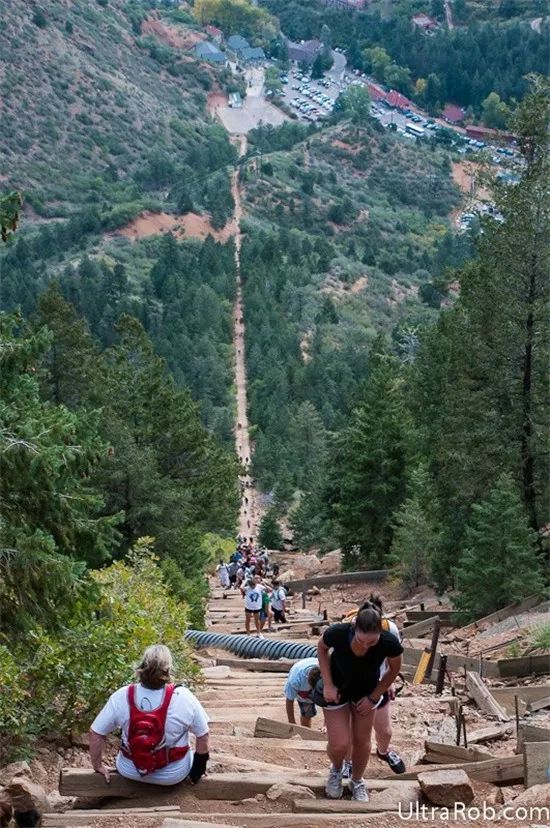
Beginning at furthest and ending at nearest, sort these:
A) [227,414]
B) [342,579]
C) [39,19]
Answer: [39,19]
[227,414]
[342,579]

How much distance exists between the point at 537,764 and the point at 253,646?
10821 millimetres

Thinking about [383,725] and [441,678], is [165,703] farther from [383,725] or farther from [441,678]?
[441,678]

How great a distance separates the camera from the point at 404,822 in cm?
742

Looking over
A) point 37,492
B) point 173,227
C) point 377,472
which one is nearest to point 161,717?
point 37,492

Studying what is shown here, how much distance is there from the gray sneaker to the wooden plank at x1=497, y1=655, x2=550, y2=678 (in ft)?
19.2

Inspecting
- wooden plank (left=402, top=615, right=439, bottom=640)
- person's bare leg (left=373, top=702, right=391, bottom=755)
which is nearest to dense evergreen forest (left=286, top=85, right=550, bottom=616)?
wooden plank (left=402, top=615, right=439, bottom=640)

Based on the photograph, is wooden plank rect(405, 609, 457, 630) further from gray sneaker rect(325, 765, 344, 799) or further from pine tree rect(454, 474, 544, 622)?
gray sneaker rect(325, 765, 344, 799)

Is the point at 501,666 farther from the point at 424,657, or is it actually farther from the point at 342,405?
the point at 342,405

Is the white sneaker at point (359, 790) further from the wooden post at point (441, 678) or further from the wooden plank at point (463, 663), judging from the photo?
the wooden plank at point (463, 663)

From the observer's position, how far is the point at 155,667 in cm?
769

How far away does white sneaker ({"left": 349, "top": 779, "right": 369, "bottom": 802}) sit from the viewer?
7945 mm

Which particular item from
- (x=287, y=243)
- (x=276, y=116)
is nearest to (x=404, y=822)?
(x=287, y=243)

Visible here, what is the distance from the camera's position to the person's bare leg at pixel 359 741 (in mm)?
8125

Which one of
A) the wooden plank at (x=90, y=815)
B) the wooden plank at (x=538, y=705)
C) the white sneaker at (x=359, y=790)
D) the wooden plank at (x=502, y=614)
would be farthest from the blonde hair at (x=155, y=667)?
the wooden plank at (x=502, y=614)
